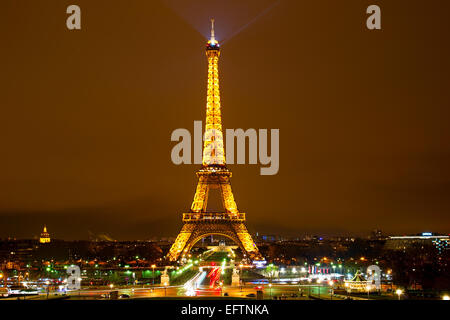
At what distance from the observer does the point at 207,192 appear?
265ft

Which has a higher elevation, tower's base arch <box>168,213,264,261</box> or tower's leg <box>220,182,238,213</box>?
tower's leg <box>220,182,238,213</box>

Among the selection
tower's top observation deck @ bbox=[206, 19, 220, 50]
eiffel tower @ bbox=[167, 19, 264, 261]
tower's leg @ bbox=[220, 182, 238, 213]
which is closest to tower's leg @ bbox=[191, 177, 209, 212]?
eiffel tower @ bbox=[167, 19, 264, 261]

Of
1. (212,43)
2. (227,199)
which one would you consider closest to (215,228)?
(227,199)

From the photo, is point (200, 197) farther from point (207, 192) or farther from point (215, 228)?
point (215, 228)

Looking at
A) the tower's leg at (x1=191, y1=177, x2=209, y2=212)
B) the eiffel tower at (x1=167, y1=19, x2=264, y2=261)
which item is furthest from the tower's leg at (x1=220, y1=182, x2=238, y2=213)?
the tower's leg at (x1=191, y1=177, x2=209, y2=212)

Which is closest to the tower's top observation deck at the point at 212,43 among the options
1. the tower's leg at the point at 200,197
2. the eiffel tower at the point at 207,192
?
the eiffel tower at the point at 207,192

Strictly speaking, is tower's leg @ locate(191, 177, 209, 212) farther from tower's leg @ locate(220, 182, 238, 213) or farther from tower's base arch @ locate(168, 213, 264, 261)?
tower's leg @ locate(220, 182, 238, 213)

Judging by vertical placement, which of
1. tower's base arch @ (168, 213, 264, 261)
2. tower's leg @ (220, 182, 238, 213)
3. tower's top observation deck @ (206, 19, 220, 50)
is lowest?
tower's base arch @ (168, 213, 264, 261)

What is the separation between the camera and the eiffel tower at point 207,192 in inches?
3093

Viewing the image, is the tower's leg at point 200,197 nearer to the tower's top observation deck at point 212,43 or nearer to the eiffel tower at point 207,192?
the eiffel tower at point 207,192

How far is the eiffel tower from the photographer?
78562 millimetres

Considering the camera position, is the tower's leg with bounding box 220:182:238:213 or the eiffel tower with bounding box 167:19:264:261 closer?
the eiffel tower with bounding box 167:19:264:261
